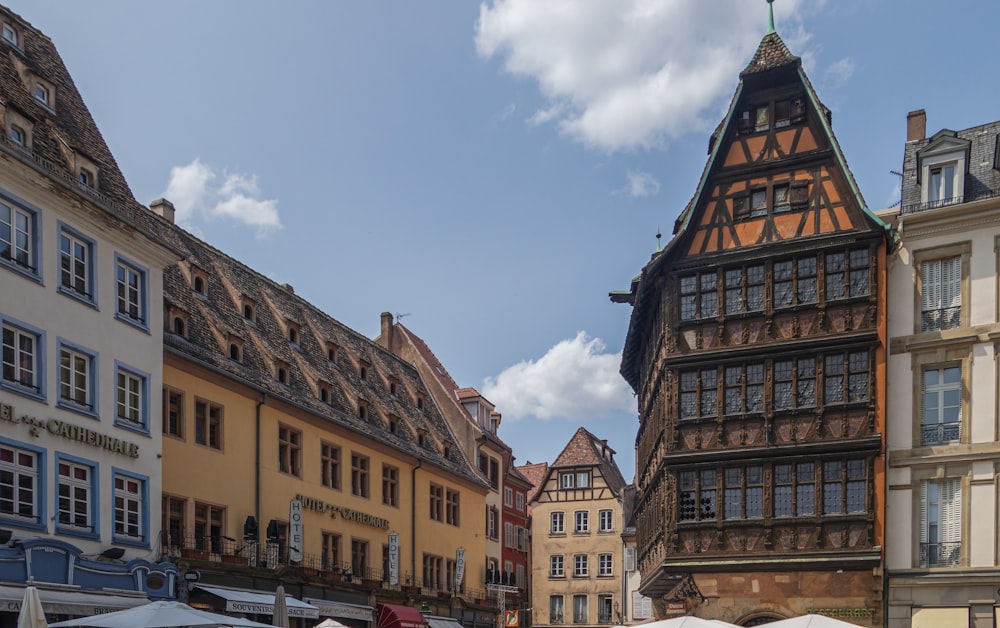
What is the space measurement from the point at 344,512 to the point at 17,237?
52.4 ft

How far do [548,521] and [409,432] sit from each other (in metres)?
21.4

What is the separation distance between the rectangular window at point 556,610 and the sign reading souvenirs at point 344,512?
23948 mm

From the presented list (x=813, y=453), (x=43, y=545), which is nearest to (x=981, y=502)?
(x=813, y=453)

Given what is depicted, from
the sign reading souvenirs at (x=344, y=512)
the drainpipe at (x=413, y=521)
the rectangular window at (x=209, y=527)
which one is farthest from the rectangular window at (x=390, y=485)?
the rectangular window at (x=209, y=527)

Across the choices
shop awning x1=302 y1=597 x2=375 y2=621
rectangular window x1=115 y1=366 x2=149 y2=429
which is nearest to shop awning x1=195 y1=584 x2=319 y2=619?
shop awning x1=302 y1=597 x2=375 y2=621

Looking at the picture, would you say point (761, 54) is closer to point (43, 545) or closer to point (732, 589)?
point (732, 589)

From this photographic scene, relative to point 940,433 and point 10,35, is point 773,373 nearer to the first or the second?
point 940,433

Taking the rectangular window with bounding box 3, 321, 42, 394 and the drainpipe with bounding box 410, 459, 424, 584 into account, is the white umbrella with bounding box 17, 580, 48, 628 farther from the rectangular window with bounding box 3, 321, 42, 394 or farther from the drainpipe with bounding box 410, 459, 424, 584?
the drainpipe with bounding box 410, 459, 424, 584

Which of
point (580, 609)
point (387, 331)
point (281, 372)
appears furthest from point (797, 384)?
point (580, 609)

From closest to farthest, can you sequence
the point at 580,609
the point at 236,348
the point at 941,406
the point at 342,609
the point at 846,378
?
1. the point at 941,406
2. the point at 846,378
3. the point at 236,348
4. the point at 342,609
5. the point at 580,609

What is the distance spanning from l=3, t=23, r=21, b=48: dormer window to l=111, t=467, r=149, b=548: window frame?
9804mm

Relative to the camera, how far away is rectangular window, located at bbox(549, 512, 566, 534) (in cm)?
5872

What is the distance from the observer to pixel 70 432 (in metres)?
20.3

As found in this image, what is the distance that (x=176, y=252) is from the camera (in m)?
24.2
